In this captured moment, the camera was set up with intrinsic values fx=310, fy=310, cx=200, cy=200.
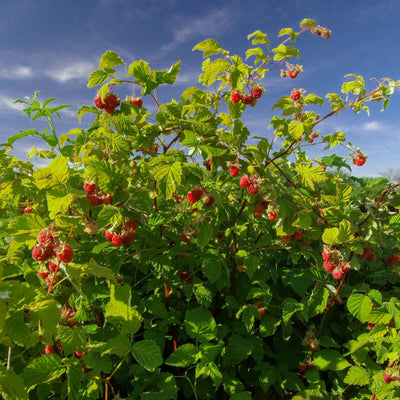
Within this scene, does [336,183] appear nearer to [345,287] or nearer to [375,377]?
[345,287]

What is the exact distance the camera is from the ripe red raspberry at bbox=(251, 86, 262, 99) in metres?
1.90

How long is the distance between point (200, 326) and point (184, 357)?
181mm

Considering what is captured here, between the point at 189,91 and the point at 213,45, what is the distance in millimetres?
312

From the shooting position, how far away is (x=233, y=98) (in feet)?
6.12

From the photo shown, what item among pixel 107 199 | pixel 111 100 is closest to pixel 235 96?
pixel 111 100

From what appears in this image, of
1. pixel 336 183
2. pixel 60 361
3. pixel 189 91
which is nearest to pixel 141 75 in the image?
pixel 189 91

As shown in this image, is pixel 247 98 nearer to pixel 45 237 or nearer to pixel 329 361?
pixel 45 237

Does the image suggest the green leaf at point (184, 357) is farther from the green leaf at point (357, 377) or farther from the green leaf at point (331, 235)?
the green leaf at point (357, 377)

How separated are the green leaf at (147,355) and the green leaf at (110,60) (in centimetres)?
150

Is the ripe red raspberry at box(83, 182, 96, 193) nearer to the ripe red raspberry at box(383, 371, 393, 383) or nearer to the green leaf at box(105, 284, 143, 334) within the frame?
the green leaf at box(105, 284, 143, 334)

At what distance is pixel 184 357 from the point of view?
5.23ft

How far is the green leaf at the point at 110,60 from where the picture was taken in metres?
1.78

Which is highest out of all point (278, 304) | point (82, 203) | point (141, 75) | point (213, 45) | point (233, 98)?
point (213, 45)

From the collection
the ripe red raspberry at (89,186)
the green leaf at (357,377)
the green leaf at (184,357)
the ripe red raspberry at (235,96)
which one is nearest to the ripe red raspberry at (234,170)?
the ripe red raspberry at (235,96)
